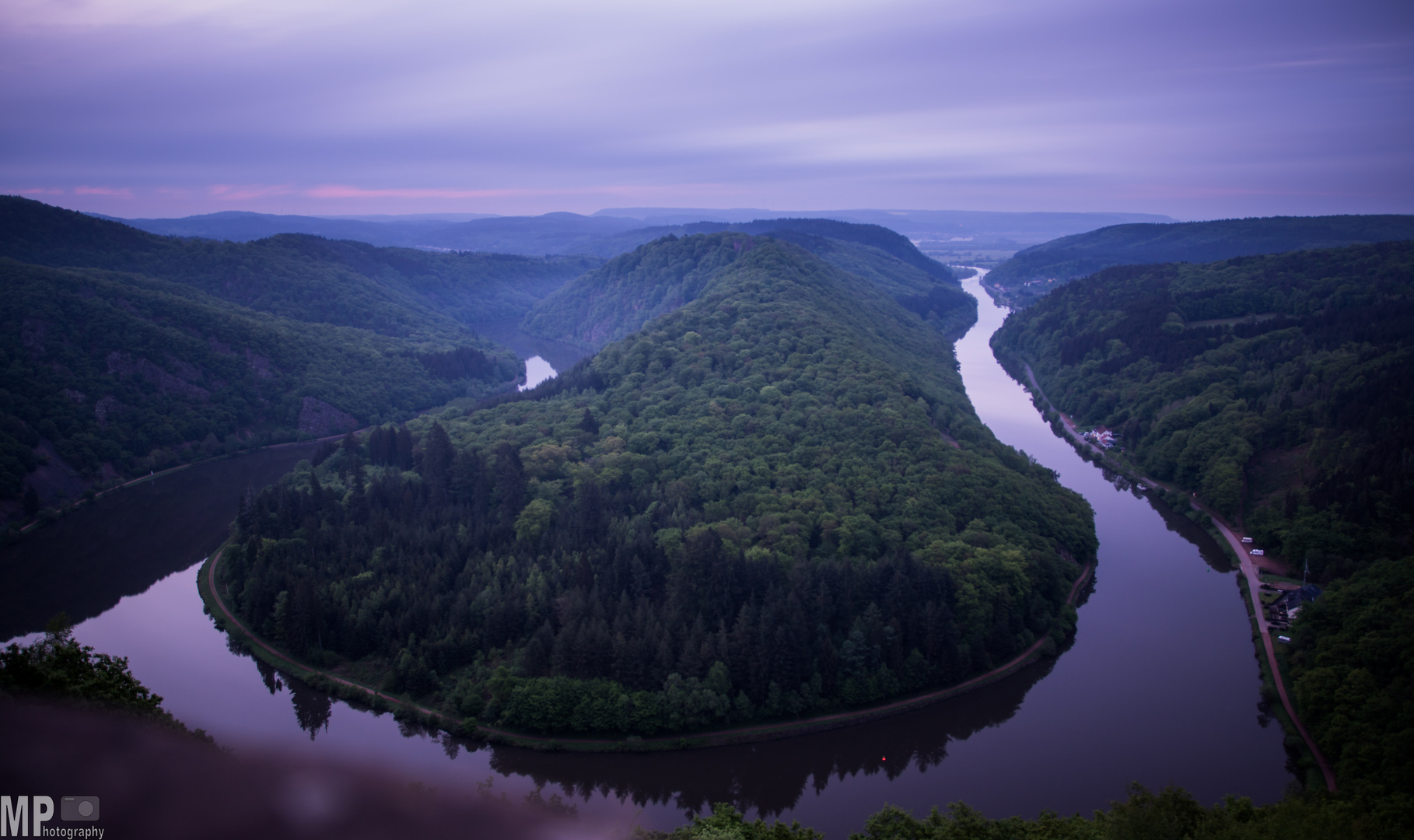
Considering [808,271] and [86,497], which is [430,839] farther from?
[808,271]

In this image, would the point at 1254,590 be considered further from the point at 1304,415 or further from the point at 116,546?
the point at 116,546

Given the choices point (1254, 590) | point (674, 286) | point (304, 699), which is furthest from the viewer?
point (674, 286)

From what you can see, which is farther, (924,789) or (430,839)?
(924,789)

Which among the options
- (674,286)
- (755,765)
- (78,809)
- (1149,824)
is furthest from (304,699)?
(674,286)

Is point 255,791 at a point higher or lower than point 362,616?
higher

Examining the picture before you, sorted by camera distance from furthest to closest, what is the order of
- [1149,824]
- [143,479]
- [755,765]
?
[143,479] < [755,765] < [1149,824]

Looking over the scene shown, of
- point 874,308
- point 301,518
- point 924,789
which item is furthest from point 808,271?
point 924,789

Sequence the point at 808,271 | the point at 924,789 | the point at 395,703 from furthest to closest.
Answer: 1. the point at 808,271
2. the point at 395,703
3. the point at 924,789
